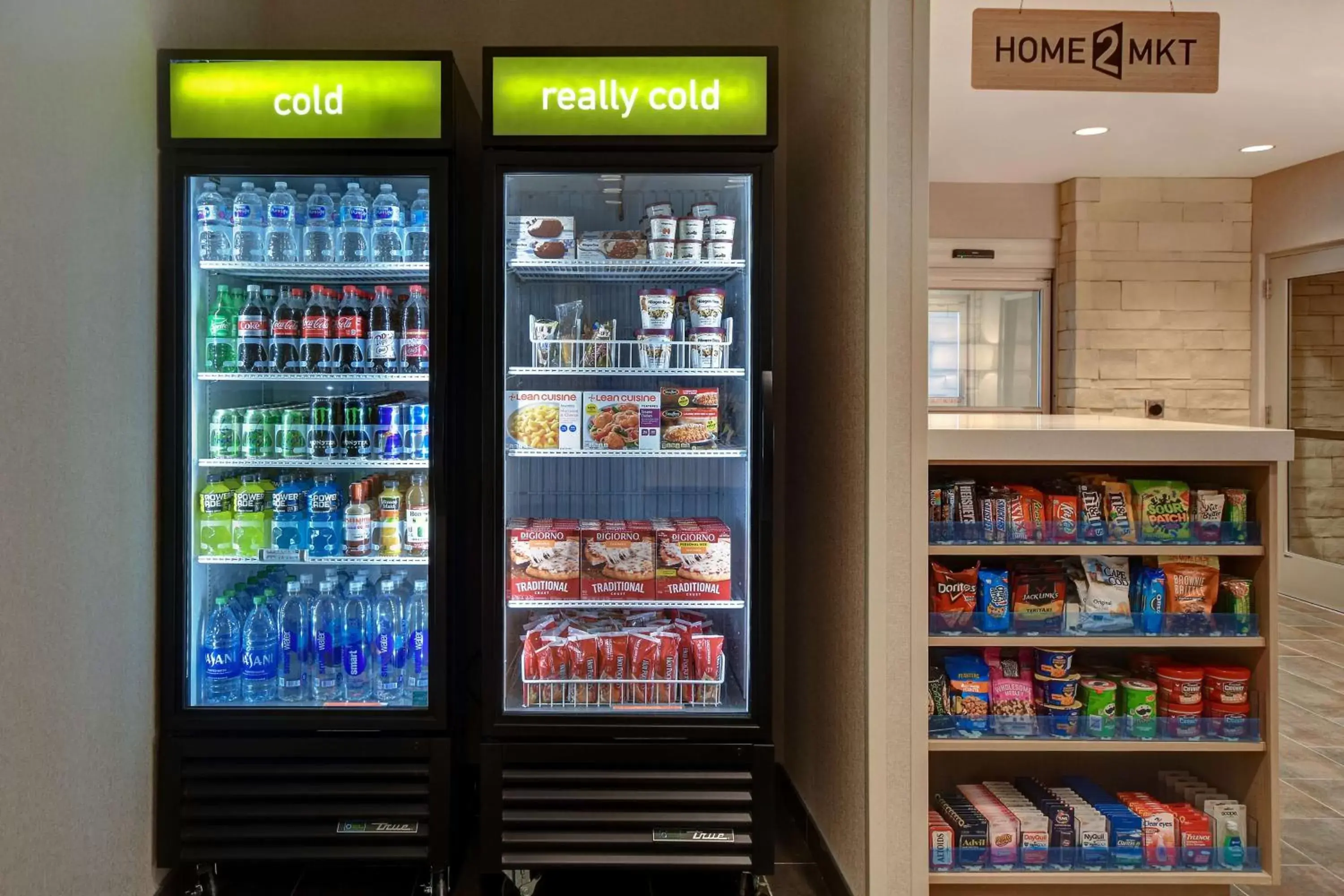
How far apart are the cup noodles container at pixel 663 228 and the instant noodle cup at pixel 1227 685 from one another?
188cm

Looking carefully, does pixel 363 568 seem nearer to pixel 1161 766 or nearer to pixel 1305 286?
pixel 1161 766

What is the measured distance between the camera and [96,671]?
2166 millimetres

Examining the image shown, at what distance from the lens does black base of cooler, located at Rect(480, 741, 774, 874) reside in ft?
7.97

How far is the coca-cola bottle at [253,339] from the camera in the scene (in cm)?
256

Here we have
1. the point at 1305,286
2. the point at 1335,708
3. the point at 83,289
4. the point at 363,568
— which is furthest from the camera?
the point at 1305,286

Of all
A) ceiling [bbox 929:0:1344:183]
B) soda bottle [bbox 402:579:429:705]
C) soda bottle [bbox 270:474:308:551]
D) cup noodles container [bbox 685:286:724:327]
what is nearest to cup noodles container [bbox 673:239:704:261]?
cup noodles container [bbox 685:286:724:327]

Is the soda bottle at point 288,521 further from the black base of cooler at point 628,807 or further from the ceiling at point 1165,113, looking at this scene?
the ceiling at point 1165,113

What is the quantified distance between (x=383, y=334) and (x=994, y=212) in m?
6.04

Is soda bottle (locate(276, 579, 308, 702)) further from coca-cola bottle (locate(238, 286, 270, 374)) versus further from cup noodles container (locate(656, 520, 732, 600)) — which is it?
cup noodles container (locate(656, 520, 732, 600))

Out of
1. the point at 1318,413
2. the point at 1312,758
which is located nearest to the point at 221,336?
the point at 1312,758

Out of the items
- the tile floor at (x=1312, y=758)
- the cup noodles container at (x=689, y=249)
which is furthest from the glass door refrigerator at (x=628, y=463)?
the tile floor at (x=1312, y=758)

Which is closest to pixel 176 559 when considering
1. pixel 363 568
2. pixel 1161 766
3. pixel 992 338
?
pixel 363 568

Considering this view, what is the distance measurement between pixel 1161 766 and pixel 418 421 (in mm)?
2377

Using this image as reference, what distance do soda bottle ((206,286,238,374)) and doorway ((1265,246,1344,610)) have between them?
678 centimetres
